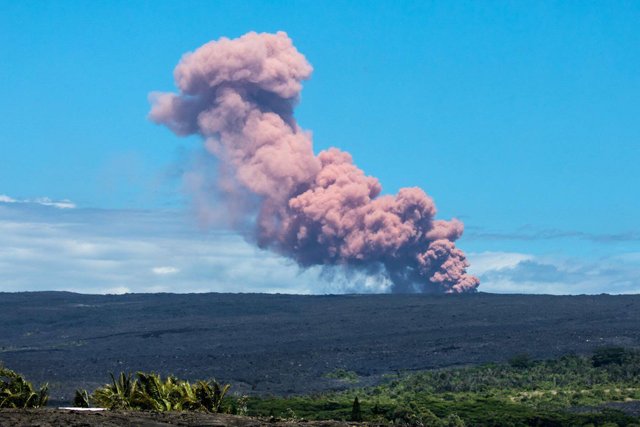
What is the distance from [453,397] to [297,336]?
5837cm

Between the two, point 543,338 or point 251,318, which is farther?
point 251,318

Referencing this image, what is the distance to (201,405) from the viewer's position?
159 ft

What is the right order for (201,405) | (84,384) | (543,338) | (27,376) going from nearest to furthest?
1. (201,405)
2. (84,384)
3. (27,376)
4. (543,338)

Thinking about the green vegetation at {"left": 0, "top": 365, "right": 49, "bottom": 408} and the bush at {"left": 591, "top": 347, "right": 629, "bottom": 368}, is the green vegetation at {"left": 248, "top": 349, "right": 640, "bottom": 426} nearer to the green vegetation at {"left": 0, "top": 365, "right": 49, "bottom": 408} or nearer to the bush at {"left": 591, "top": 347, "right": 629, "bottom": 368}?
the bush at {"left": 591, "top": 347, "right": 629, "bottom": 368}

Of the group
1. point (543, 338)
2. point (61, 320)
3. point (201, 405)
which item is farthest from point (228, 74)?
point (201, 405)

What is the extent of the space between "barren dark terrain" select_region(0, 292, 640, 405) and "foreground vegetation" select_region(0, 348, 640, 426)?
7324mm

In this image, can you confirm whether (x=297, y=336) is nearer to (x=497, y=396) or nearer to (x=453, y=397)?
(x=497, y=396)

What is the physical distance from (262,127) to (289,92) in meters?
7.47

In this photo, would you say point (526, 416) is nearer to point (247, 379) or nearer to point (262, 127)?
point (247, 379)

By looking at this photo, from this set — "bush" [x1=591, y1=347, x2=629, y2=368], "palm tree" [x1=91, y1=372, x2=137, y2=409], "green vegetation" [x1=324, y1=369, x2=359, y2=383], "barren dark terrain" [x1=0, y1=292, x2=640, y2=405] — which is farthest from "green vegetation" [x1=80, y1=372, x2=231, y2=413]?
"bush" [x1=591, y1=347, x2=629, y2=368]

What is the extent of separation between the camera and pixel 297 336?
5955 inches

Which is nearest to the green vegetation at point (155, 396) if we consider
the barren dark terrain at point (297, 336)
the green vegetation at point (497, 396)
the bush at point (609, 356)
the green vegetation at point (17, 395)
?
the green vegetation at point (17, 395)

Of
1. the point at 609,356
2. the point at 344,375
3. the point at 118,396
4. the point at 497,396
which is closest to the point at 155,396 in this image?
the point at 118,396

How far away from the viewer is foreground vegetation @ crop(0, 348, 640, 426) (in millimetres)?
48656
